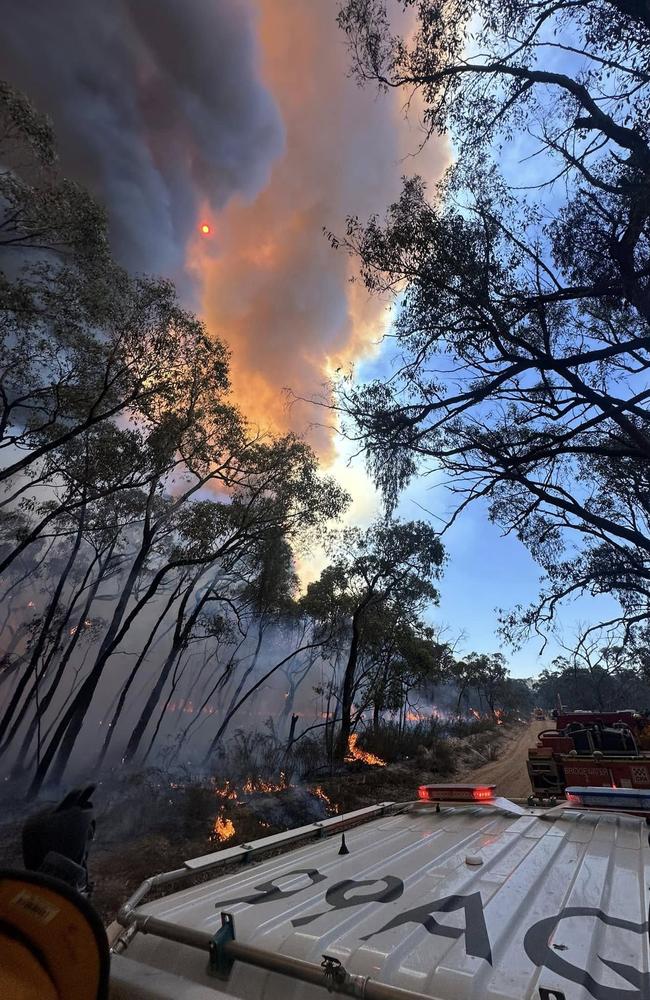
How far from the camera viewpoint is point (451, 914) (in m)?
2.15

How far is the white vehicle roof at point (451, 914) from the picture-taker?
5.61ft

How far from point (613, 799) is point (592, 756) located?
4812mm

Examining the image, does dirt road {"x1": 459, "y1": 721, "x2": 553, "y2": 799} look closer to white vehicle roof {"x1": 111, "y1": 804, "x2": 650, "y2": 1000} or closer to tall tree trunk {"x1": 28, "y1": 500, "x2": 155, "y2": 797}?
white vehicle roof {"x1": 111, "y1": 804, "x2": 650, "y2": 1000}

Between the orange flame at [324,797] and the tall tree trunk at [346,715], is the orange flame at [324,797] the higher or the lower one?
the lower one

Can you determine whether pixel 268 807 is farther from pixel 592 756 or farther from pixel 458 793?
pixel 458 793

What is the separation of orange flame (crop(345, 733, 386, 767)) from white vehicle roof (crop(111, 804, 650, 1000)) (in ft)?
47.4

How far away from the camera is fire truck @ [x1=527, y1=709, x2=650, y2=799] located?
7.33m

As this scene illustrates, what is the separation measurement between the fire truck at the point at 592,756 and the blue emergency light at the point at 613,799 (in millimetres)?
3946

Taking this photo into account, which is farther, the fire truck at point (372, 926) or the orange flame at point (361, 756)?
the orange flame at point (361, 756)

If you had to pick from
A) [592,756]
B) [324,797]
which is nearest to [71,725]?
[324,797]

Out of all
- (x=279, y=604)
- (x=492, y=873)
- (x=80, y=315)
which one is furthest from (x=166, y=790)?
(x=279, y=604)

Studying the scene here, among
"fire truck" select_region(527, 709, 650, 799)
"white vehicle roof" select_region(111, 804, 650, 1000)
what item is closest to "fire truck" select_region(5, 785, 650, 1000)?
"white vehicle roof" select_region(111, 804, 650, 1000)

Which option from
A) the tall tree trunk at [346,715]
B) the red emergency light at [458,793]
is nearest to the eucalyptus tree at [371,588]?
the tall tree trunk at [346,715]

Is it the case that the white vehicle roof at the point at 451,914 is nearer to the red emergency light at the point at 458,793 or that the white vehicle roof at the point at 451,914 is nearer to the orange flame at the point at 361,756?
the red emergency light at the point at 458,793
